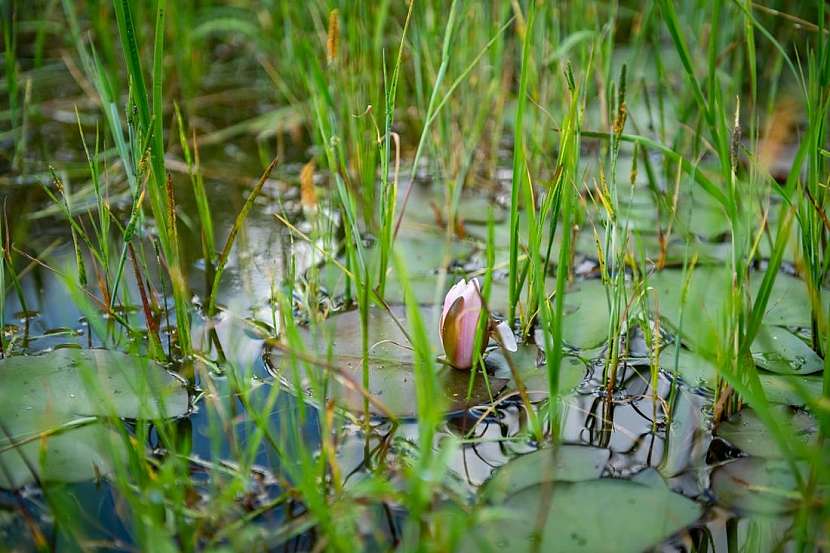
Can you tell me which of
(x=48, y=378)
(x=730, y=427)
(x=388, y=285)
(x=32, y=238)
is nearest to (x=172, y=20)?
(x=32, y=238)

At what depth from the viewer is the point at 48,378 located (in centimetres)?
107

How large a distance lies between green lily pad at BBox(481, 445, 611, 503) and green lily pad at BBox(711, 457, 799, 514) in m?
0.13

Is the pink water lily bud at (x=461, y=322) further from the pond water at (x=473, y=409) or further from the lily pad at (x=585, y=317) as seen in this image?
the lily pad at (x=585, y=317)

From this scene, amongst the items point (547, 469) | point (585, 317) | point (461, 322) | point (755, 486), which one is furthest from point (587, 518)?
point (585, 317)

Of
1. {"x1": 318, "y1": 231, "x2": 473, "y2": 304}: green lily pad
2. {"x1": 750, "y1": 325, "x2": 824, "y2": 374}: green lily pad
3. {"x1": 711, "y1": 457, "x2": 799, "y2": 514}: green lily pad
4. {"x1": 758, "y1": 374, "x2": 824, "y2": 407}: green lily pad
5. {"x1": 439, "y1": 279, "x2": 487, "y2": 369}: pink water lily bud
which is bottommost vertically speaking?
{"x1": 711, "y1": 457, "x2": 799, "y2": 514}: green lily pad

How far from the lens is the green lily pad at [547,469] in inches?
35.9

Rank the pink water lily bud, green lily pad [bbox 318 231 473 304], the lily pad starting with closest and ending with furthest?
the pink water lily bud < the lily pad < green lily pad [bbox 318 231 473 304]

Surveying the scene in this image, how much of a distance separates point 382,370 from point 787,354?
584 mm

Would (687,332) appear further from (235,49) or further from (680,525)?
(235,49)

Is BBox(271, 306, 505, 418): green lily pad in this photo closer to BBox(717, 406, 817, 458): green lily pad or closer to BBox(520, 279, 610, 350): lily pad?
BBox(520, 279, 610, 350): lily pad

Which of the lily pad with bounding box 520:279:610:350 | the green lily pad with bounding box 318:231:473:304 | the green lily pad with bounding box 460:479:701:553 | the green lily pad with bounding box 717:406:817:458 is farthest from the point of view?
the green lily pad with bounding box 318:231:473:304

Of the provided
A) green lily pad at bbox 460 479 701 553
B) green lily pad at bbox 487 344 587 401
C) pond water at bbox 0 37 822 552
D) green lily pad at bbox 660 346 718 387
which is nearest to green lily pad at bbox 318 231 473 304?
pond water at bbox 0 37 822 552

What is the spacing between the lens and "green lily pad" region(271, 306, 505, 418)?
3.44 ft

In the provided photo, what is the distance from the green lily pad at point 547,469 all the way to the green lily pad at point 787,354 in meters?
0.31
